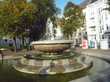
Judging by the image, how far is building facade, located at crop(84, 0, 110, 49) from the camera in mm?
51778

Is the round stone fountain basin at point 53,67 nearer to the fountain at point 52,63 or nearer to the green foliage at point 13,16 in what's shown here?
the fountain at point 52,63

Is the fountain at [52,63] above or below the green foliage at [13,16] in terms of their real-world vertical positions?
below

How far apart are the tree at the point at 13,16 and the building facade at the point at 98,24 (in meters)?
16.3

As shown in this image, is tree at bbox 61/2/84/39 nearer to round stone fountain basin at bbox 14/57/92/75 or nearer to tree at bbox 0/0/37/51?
tree at bbox 0/0/37/51

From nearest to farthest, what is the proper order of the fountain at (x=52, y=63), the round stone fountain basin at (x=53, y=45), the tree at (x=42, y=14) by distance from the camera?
the fountain at (x=52, y=63) < the round stone fountain basin at (x=53, y=45) < the tree at (x=42, y=14)

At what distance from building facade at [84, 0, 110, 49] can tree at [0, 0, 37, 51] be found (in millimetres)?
16299

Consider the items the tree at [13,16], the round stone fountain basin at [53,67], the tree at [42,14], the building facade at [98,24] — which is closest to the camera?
the round stone fountain basin at [53,67]

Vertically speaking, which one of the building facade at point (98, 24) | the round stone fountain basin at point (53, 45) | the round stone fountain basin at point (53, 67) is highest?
the building facade at point (98, 24)

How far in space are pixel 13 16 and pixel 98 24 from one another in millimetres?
22592

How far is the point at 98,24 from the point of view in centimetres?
5603

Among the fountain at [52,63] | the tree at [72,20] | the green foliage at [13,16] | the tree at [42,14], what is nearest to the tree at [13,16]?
the green foliage at [13,16]

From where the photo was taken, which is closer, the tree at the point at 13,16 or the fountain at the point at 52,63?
the fountain at the point at 52,63

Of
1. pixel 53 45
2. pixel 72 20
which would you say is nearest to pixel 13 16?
pixel 53 45

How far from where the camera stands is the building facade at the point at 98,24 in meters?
51.8
